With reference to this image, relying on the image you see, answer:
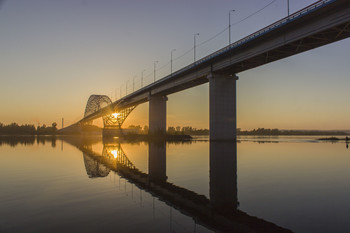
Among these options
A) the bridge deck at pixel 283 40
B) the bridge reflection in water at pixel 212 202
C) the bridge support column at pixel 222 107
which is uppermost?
the bridge deck at pixel 283 40

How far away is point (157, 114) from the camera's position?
96.9 metres

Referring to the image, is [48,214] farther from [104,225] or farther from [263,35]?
[263,35]

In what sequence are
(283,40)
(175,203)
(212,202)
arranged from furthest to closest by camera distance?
(283,40), (212,202), (175,203)

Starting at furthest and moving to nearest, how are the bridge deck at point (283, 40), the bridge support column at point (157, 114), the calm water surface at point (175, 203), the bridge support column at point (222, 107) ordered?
the bridge support column at point (157, 114) < the bridge support column at point (222, 107) < the bridge deck at point (283, 40) < the calm water surface at point (175, 203)

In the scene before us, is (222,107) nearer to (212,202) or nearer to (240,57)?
(240,57)

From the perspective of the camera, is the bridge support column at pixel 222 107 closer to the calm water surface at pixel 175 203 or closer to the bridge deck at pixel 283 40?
the bridge deck at pixel 283 40

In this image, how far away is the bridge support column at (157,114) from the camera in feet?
316

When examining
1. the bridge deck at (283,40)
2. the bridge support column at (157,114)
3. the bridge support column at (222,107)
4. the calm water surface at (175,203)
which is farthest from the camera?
the bridge support column at (157,114)

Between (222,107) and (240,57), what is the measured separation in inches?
529

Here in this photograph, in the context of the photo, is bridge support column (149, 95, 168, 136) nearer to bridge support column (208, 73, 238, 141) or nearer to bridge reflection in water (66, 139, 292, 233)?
bridge support column (208, 73, 238, 141)

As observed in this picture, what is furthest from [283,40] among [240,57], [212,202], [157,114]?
[157,114]

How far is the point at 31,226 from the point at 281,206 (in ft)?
29.3

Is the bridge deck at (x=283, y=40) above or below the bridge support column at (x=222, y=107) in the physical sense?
above

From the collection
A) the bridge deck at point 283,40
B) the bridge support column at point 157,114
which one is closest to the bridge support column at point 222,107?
the bridge deck at point 283,40
